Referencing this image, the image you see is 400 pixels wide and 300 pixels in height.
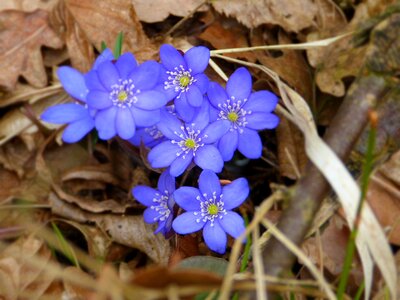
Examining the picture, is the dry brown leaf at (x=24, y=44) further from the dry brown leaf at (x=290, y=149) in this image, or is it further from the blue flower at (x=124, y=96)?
the dry brown leaf at (x=290, y=149)

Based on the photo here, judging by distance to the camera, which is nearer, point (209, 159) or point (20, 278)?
point (209, 159)

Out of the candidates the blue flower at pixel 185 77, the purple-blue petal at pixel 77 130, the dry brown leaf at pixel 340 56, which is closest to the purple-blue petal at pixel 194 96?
the blue flower at pixel 185 77

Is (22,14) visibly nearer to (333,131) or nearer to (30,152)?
(30,152)

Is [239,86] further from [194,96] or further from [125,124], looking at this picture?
[125,124]

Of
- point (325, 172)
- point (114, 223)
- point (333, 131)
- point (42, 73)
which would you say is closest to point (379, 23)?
point (333, 131)

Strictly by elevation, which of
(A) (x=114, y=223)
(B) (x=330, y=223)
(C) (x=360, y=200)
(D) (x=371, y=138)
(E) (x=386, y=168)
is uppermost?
(D) (x=371, y=138)

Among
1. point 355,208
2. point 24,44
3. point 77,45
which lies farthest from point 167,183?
point 24,44

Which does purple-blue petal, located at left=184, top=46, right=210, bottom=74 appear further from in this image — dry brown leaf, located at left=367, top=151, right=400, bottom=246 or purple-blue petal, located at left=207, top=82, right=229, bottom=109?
dry brown leaf, located at left=367, top=151, right=400, bottom=246
